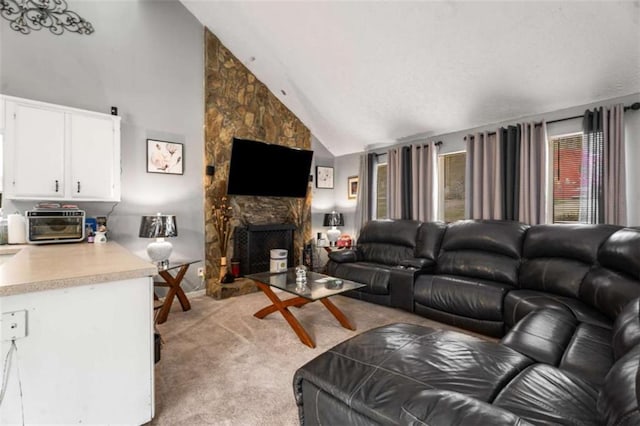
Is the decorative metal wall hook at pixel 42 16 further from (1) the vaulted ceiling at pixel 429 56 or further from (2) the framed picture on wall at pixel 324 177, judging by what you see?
(2) the framed picture on wall at pixel 324 177

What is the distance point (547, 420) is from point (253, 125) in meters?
4.65

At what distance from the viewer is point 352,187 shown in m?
5.71

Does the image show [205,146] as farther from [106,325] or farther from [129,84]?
[106,325]

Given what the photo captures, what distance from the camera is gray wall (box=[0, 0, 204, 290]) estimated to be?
3.12 metres

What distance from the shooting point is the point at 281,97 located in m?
5.05

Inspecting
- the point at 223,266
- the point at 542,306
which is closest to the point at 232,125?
the point at 223,266

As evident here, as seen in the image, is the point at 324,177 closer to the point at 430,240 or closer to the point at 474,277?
the point at 430,240

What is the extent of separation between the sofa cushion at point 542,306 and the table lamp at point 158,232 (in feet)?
11.0

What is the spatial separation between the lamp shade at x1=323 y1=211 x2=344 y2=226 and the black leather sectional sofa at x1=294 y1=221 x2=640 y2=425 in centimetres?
184

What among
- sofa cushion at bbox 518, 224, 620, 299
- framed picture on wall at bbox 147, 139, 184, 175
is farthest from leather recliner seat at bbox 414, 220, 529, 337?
framed picture on wall at bbox 147, 139, 184, 175

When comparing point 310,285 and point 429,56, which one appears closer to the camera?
point 310,285

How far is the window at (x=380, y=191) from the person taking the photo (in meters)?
5.24

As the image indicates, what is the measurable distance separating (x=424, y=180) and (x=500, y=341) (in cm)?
303

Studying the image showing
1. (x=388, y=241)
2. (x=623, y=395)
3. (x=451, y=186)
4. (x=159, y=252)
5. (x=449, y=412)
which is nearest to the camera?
(x=623, y=395)
